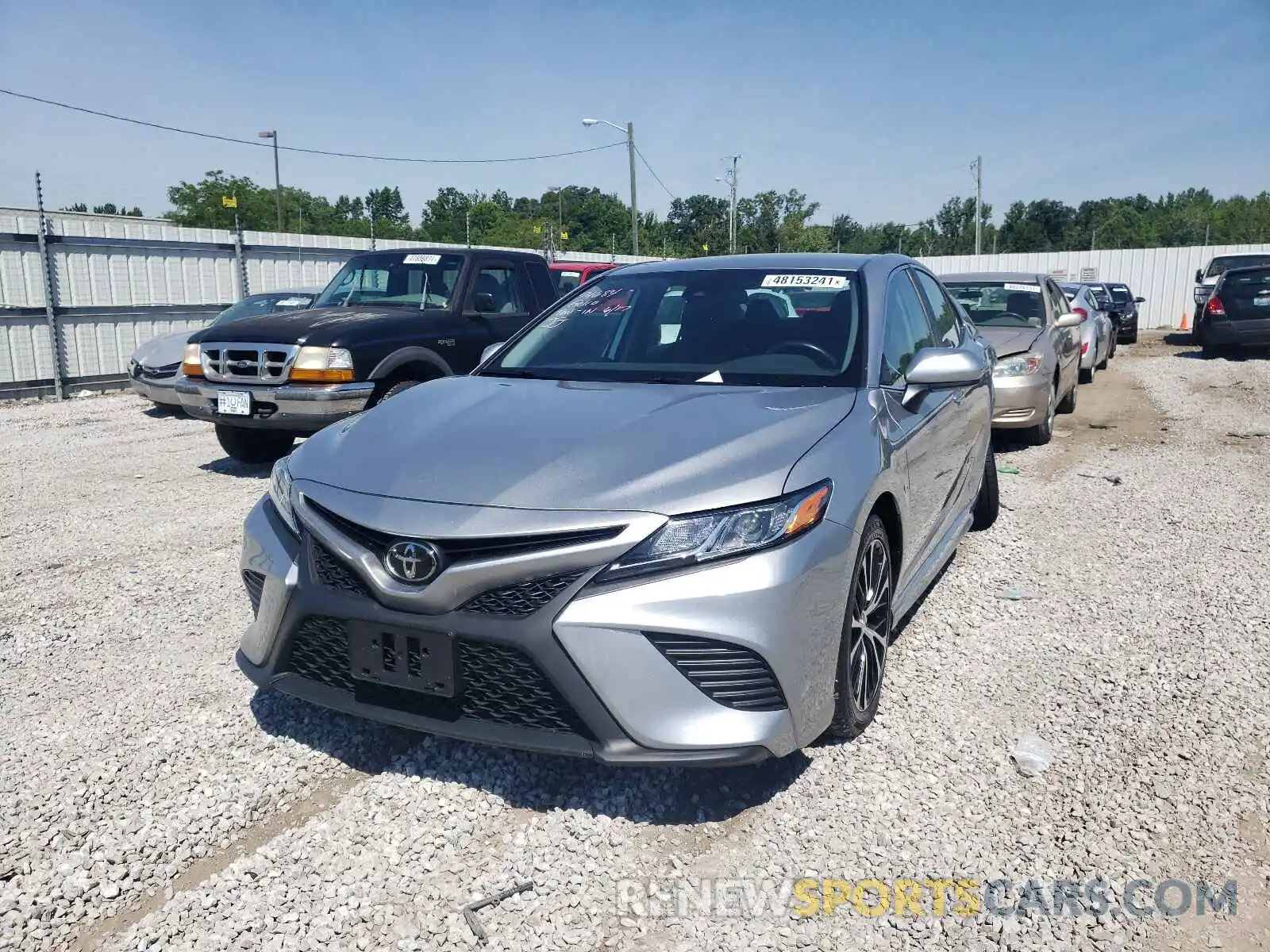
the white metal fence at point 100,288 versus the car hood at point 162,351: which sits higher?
the white metal fence at point 100,288

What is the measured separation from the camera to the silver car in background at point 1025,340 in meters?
8.67

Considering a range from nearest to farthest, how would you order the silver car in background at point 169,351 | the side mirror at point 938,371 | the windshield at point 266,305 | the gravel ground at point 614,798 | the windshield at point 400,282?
the gravel ground at point 614,798, the side mirror at point 938,371, the windshield at point 400,282, the silver car in background at point 169,351, the windshield at point 266,305

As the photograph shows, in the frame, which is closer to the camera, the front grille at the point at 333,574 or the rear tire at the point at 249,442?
the front grille at the point at 333,574

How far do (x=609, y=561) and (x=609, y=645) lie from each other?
0.68ft

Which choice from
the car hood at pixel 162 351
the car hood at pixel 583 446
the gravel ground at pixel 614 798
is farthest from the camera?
the car hood at pixel 162 351

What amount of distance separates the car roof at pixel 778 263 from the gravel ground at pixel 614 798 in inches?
63.7

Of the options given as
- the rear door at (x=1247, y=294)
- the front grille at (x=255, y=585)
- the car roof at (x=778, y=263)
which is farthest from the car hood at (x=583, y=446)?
the rear door at (x=1247, y=294)

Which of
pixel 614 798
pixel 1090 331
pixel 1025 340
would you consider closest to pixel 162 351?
pixel 1025 340

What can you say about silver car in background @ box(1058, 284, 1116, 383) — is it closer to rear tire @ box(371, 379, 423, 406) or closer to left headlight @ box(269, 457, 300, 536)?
rear tire @ box(371, 379, 423, 406)

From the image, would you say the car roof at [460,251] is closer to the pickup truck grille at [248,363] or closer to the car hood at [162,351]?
the pickup truck grille at [248,363]

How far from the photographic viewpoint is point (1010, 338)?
29.8ft

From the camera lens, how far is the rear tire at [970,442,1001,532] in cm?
570

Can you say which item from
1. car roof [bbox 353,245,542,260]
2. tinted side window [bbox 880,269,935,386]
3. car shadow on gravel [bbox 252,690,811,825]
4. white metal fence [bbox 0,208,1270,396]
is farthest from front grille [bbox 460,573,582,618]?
white metal fence [bbox 0,208,1270,396]

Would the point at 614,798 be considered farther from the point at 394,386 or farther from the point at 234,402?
the point at 234,402
